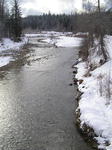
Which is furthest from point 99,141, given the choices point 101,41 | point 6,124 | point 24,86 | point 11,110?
point 101,41

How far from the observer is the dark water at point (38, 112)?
874 cm

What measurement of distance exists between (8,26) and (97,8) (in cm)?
3157

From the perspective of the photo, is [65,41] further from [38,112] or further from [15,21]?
[38,112]

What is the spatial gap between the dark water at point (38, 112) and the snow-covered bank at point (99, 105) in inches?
24.6

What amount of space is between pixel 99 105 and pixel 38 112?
3028mm

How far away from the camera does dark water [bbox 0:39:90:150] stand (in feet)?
28.7

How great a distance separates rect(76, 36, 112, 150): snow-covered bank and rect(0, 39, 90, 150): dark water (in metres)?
0.63

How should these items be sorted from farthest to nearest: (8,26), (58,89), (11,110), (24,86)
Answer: (8,26), (24,86), (58,89), (11,110)

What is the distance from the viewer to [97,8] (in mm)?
20203

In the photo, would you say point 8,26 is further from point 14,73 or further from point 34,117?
point 34,117

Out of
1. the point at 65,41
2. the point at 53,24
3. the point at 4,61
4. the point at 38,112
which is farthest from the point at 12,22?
the point at 53,24

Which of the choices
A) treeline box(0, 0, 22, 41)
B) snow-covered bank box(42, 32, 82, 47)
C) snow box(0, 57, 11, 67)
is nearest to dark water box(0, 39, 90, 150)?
snow box(0, 57, 11, 67)

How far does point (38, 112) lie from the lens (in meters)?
11.6

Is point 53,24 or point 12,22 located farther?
point 53,24
